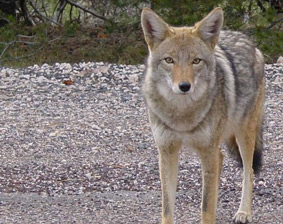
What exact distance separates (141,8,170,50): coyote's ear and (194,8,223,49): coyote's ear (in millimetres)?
235

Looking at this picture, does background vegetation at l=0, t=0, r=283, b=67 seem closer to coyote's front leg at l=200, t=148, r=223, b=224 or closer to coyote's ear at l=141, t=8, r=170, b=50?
coyote's ear at l=141, t=8, r=170, b=50

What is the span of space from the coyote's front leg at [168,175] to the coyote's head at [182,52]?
1.62 ft

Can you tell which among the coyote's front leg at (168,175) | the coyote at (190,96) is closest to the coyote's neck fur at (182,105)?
the coyote at (190,96)

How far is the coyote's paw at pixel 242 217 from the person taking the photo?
17.4 ft

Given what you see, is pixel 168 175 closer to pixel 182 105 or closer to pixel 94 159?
pixel 182 105

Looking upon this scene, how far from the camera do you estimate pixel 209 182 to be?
4980mm

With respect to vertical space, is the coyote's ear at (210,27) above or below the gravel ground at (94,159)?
above

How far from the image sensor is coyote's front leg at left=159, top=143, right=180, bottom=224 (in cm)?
504

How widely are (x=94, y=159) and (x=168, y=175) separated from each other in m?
1.79

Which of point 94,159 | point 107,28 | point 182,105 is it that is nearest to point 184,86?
point 182,105

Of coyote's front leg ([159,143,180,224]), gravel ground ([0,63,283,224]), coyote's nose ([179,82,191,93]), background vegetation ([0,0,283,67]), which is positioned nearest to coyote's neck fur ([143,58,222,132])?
coyote's front leg ([159,143,180,224])

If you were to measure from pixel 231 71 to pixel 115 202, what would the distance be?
1417 mm

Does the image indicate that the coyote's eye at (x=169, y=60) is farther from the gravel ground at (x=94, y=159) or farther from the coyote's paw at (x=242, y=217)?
the coyote's paw at (x=242, y=217)

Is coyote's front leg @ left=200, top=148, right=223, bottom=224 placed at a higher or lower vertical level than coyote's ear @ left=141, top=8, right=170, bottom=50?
lower
